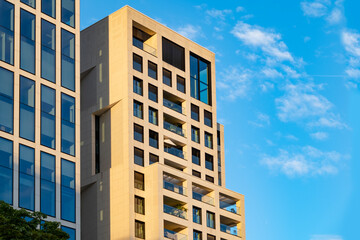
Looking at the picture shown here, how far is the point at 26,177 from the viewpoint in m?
70.7

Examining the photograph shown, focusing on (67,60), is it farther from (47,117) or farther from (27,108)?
(27,108)

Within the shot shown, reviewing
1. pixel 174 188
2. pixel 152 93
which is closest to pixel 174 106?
pixel 152 93

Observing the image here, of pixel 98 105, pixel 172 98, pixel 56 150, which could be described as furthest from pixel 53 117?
pixel 172 98

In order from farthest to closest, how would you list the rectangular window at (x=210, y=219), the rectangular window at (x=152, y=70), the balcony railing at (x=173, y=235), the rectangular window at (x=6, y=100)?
1. the rectangular window at (x=152, y=70)
2. the rectangular window at (x=210, y=219)
3. the balcony railing at (x=173, y=235)
4. the rectangular window at (x=6, y=100)

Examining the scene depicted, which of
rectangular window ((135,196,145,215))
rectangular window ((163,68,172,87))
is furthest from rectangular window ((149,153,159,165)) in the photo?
rectangular window ((163,68,172,87))

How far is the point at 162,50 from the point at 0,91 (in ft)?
111

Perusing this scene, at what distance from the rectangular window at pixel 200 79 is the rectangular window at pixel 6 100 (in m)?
35.8

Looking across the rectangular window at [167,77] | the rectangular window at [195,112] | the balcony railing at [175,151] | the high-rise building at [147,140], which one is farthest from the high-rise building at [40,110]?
the rectangular window at [195,112]

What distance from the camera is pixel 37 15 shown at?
77.3m

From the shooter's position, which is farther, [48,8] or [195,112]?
[195,112]

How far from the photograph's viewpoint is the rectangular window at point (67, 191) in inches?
2886

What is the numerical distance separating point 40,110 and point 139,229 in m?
22.1

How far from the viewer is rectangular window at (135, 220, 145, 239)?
90.6m

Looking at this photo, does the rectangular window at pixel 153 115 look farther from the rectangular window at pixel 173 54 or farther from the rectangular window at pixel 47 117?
the rectangular window at pixel 47 117
